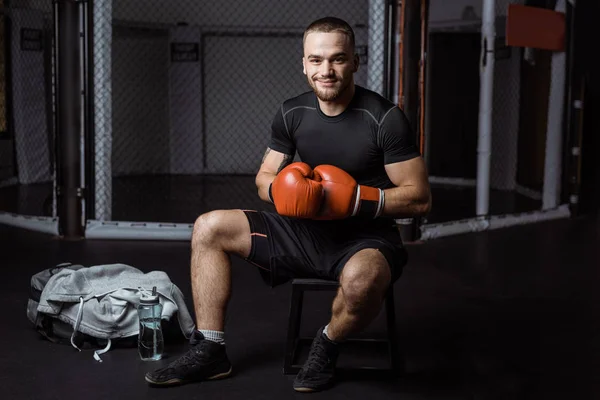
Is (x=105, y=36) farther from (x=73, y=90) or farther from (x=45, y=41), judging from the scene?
(x=45, y=41)

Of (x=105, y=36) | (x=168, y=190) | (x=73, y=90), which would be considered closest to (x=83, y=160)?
(x=73, y=90)

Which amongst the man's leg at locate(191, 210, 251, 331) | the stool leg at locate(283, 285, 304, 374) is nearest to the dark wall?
the stool leg at locate(283, 285, 304, 374)

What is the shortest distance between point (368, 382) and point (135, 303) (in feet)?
2.87

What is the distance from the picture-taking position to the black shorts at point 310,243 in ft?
8.04

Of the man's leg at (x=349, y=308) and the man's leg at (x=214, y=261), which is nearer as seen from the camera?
the man's leg at (x=349, y=308)

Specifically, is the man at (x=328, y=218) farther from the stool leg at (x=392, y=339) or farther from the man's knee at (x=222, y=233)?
the stool leg at (x=392, y=339)

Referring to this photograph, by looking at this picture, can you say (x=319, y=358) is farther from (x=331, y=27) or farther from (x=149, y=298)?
(x=331, y=27)

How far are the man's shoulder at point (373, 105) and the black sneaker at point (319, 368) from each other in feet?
2.33

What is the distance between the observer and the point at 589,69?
5910 mm

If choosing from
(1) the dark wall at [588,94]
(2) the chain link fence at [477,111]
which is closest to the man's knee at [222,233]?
(1) the dark wall at [588,94]

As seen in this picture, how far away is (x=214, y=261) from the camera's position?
2445 millimetres

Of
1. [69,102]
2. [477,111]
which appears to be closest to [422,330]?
[69,102]

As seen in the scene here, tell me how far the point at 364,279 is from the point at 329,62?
2.19 ft

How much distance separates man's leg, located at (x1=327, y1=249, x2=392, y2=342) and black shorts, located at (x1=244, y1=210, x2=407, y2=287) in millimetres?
86
